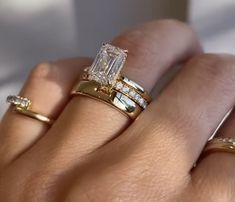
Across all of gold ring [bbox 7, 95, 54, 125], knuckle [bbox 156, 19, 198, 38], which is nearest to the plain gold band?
gold ring [bbox 7, 95, 54, 125]

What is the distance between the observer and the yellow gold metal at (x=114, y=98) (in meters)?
0.37

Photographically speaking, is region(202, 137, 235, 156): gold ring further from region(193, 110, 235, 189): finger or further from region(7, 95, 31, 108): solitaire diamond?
region(7, 95, 31, 108): solitaire diamond

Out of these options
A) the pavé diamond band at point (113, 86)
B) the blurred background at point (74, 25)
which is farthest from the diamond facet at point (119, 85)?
the blurred background at point (74, 25)

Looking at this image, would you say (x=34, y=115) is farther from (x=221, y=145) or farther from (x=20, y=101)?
(x=221, y=145)

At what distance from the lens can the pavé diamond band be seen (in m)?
0.37

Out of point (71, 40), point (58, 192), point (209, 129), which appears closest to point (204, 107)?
point (209, 129)

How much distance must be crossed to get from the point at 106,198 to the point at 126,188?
14mm

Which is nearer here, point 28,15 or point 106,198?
point 106,198

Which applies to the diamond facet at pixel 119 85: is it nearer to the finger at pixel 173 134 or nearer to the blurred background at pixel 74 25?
the finger at pixel 173 134

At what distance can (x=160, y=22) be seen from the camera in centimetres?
43

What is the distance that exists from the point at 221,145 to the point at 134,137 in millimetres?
59

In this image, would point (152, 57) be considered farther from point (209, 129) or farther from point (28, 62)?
point (28, 62)

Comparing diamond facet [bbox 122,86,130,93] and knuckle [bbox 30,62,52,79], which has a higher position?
diamond facet [bbox 122,86,130,93]

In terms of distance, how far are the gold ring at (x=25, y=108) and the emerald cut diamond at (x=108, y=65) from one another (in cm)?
6
